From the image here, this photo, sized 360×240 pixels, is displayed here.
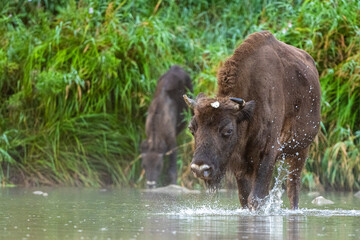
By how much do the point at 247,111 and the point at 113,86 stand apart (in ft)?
19.9

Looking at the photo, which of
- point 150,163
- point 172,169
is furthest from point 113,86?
point 172,169

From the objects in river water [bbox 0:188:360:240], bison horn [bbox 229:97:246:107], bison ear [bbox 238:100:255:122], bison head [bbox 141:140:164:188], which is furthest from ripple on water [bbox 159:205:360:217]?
bison head [bbox 141:140:164:188]

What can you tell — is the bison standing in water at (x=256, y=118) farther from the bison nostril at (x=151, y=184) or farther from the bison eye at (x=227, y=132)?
the bison nostril at (x=151, y=184)

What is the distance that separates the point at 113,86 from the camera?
1452cm

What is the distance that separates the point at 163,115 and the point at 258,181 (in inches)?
212

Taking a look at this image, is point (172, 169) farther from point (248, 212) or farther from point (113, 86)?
point (248, 212)

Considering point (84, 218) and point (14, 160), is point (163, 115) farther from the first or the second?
point (84, 218)

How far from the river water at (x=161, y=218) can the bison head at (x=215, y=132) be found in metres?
0.47

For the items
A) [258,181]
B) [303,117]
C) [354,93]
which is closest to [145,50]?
[354,93]

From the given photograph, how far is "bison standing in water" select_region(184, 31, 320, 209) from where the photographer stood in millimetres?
8438

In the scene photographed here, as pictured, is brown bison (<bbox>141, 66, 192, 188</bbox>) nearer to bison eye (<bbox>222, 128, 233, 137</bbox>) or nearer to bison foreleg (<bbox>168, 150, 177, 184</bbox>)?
bison foreleg (<bbox>168, 150, 177, 184</bbox>)

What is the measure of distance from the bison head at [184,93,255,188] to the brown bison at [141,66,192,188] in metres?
5.33

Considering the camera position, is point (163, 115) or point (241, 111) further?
point (163, 115)

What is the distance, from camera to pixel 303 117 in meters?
10.3
